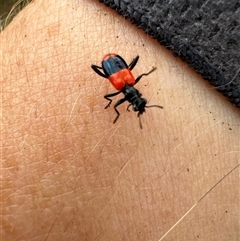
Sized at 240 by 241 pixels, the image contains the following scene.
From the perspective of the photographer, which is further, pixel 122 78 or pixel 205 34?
pixel 122 78

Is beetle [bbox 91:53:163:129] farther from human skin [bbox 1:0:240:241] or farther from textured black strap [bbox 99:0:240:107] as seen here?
textured black strap [bbox 99:0:240:107]

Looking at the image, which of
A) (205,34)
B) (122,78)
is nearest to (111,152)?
(122,78)

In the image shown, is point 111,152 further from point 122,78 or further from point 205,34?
point 205,34

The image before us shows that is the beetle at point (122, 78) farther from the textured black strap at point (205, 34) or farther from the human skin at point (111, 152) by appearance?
the textured black strap at point (205, 34)

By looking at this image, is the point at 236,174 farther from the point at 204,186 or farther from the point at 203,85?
the point at 203,85

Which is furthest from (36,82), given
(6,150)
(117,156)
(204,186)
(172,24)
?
(204,186)

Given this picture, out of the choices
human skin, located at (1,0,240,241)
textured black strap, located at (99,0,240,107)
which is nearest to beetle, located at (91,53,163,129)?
human skin, located at (1,0,240,241)
